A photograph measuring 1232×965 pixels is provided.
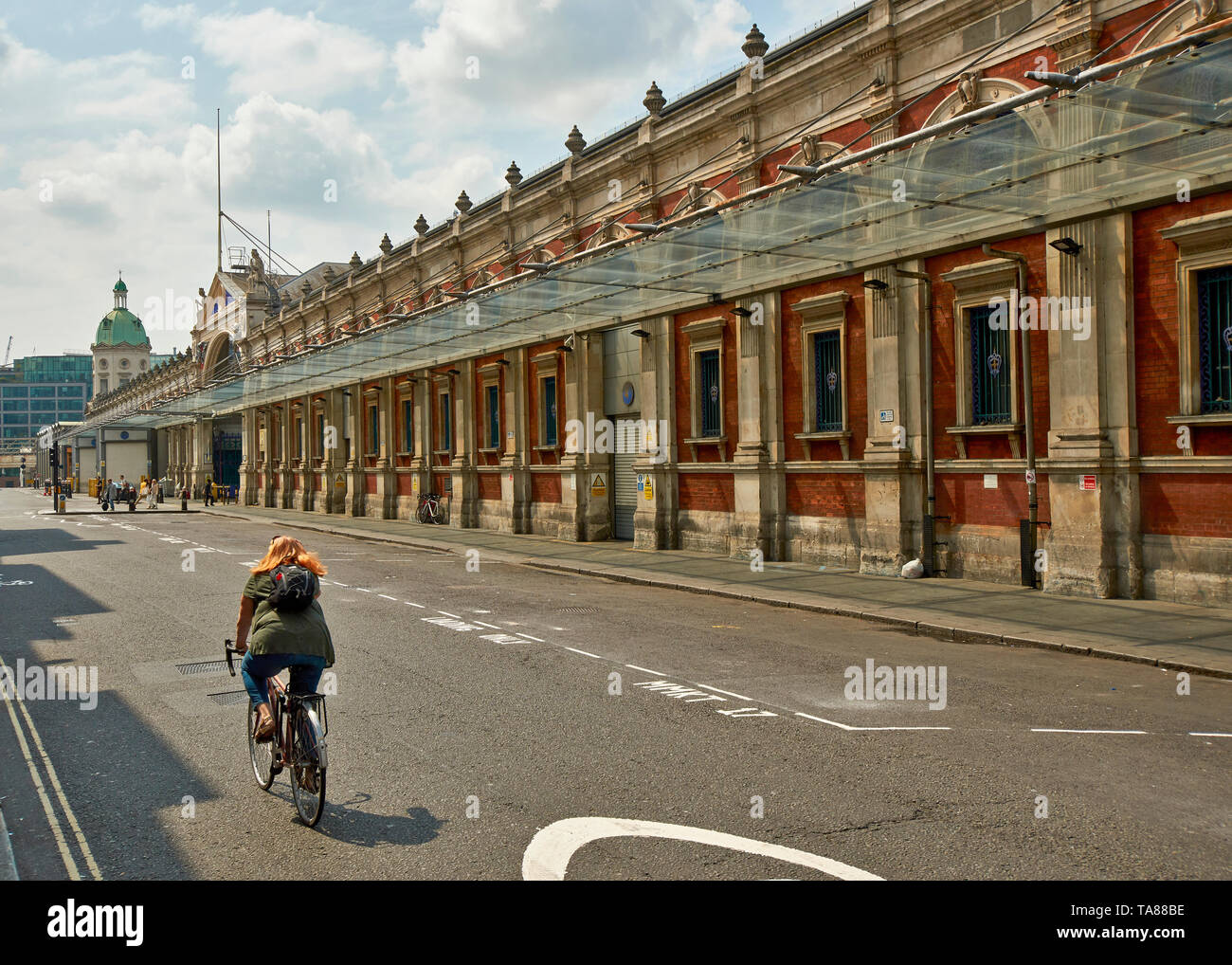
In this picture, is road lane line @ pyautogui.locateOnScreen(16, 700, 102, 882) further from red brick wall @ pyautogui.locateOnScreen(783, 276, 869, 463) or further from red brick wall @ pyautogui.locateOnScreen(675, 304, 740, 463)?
red brick wall @ pyautogui.locateOnScreen(675, 304, 740, 463)

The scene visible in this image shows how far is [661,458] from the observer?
82.1ft

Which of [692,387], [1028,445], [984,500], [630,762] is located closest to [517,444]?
[692,387]

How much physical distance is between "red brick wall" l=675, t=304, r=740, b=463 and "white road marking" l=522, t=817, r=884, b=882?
1745 centimetres

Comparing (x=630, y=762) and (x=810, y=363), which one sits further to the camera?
(x=810, y=363)

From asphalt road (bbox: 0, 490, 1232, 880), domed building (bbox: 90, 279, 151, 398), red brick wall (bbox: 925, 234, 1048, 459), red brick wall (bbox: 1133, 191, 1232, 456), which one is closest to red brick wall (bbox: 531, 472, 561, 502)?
red brick wall (bbox: 925, 234, 1048, 459)

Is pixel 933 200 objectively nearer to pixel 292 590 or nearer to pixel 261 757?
pixel 292 590

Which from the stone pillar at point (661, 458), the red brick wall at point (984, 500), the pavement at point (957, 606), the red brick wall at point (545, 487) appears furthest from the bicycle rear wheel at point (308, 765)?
the red brick wall at point (545, 487)

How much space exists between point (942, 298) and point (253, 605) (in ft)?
47.0

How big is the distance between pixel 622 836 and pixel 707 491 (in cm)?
1856

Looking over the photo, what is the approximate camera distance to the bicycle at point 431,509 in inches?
1510

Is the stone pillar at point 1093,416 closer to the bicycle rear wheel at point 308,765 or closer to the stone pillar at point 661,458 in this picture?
the stone pillar at point 661,458

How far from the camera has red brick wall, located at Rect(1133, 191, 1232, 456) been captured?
14469 mm
